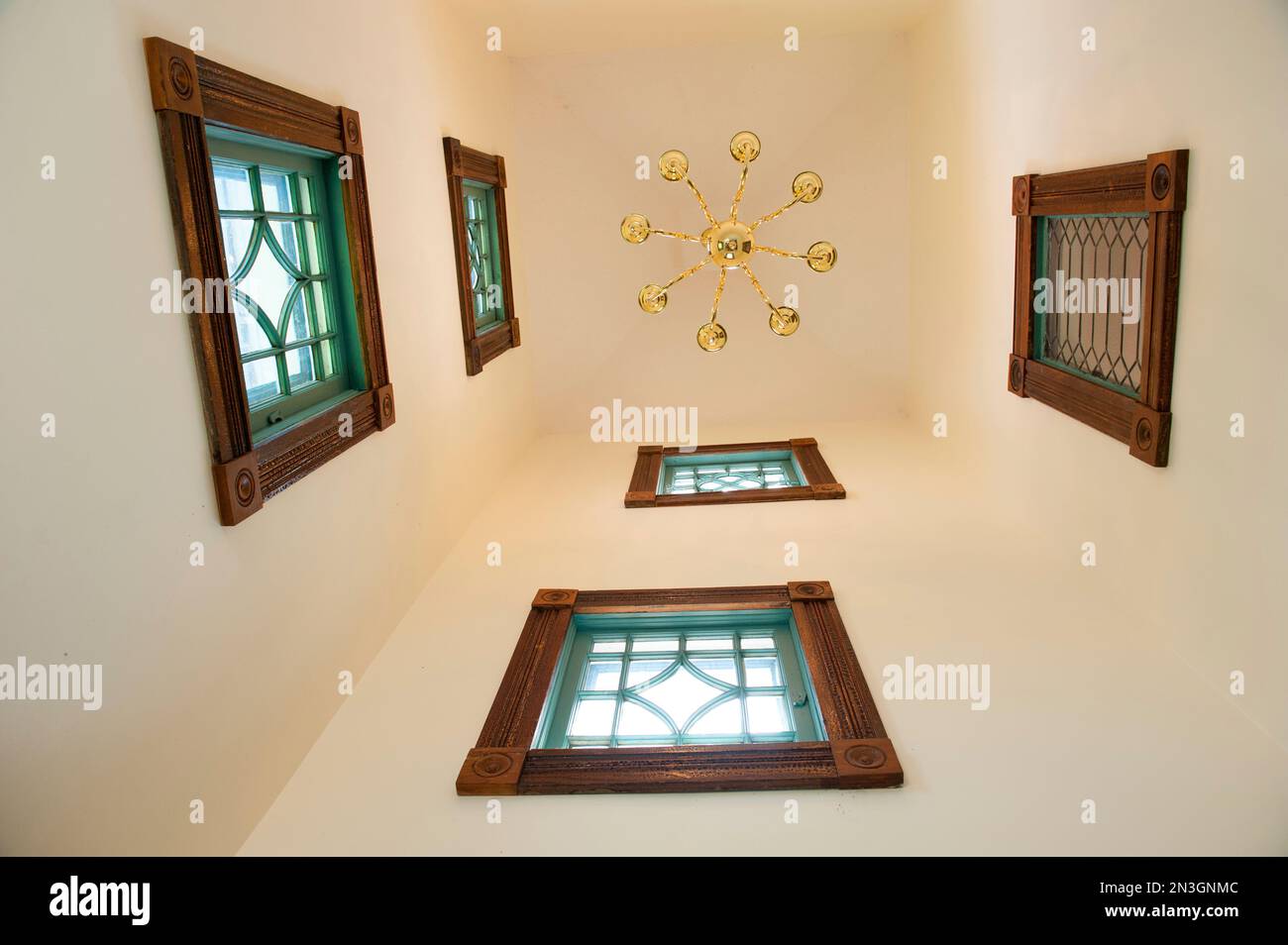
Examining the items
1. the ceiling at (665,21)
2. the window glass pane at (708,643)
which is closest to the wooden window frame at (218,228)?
the window glass pane at (708,643)

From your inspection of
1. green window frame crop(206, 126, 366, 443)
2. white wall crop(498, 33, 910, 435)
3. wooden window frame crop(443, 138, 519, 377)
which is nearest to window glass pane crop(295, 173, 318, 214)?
green window frame crop(206, 126, 366, 443)

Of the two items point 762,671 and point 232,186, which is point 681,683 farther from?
point 232,186

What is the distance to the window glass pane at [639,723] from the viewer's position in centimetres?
262

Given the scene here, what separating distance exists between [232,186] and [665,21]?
3.19m

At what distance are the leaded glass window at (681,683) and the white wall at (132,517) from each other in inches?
26.0

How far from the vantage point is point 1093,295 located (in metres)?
3.29

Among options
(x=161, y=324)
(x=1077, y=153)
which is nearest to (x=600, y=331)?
(x=1077, y=153)

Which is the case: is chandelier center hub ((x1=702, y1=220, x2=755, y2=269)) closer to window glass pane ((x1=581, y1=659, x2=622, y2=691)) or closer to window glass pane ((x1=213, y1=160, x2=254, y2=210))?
window glass pane ((x1=581, y1=659, x2=622, y2=691))

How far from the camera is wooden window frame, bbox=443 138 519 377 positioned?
14.0 ft

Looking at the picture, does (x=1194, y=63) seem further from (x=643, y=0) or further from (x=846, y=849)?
(x=643, y=0)

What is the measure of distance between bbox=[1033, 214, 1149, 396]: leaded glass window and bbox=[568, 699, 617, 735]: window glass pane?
179cm

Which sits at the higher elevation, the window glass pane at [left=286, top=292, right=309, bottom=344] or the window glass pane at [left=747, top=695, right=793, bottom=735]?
the window glass pane at [left=286, top=292, right=309, bottom=344]

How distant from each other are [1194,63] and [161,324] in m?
2.49

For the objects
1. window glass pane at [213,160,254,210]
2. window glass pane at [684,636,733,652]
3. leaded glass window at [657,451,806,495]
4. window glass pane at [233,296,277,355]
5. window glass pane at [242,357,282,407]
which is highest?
window glass pane at [213,160,254,210]
